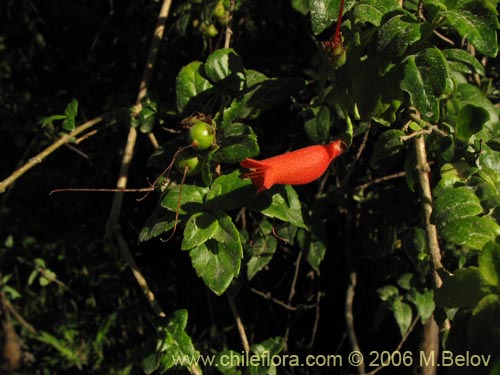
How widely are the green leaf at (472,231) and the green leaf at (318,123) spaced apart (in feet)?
1.53

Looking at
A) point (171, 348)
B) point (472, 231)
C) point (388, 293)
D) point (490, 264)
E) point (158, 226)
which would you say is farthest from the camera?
point (388, 293)

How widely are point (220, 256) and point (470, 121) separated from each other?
1.56 ft

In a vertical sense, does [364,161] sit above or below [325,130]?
below

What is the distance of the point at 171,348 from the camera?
119 centimetres

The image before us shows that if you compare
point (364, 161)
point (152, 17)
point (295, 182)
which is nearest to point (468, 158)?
point (295, 182)

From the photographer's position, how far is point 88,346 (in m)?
2.24

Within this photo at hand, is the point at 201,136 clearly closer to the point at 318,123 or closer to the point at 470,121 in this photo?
the point at 318,123

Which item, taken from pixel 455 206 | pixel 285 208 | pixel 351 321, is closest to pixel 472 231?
pixel 455 206

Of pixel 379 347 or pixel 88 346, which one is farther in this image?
pixel 88 346

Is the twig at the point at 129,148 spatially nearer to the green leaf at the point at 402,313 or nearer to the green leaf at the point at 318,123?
the green leaf at the point at 318,123

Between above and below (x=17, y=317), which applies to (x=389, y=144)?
above

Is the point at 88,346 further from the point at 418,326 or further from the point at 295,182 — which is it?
the point at 295,182

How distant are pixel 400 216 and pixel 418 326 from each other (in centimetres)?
36

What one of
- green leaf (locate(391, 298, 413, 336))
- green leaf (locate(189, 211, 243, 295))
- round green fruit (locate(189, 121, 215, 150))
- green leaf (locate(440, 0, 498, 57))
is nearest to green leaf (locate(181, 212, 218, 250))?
green leaf (locate(189, 211, 243, 295))
